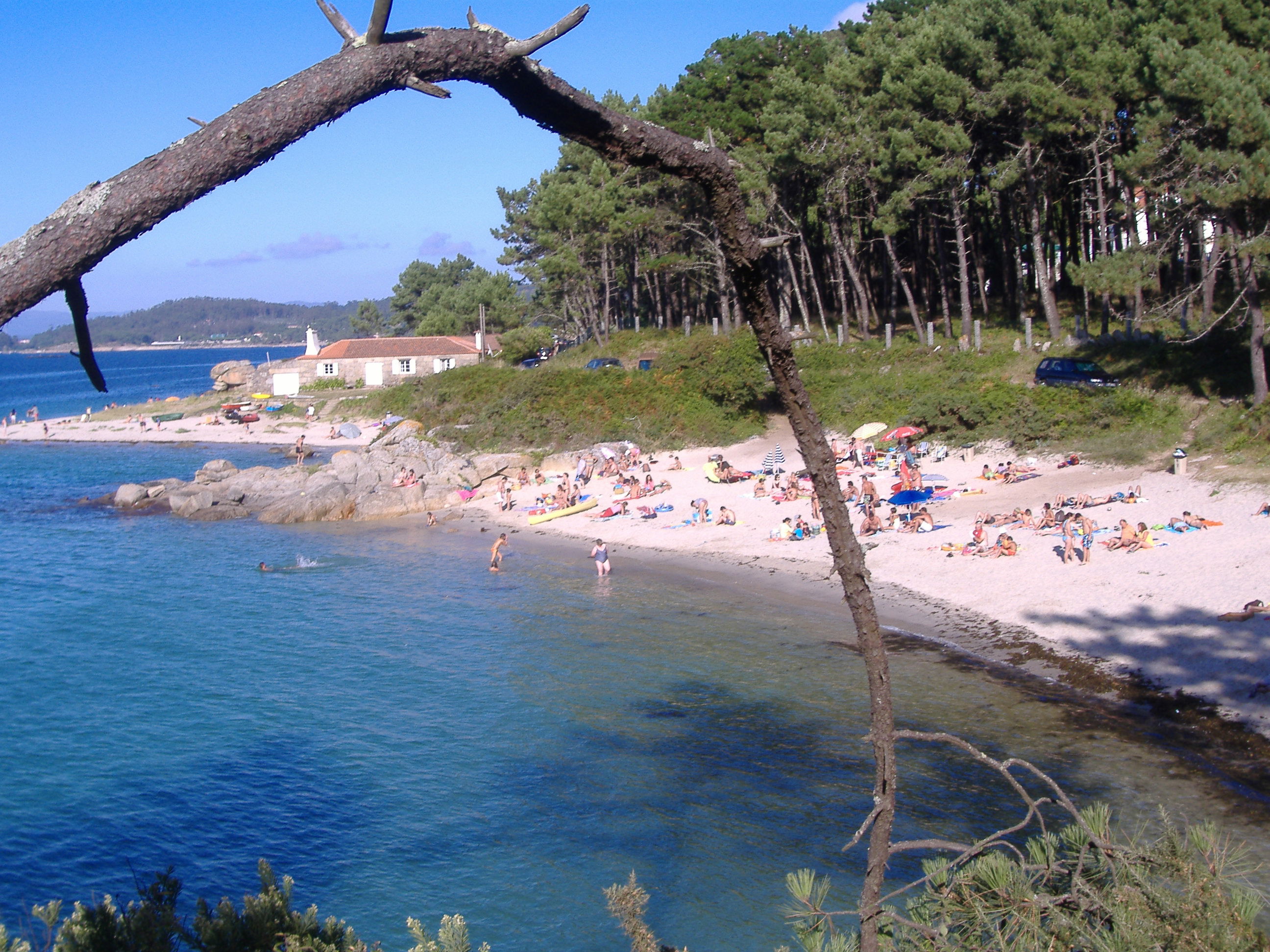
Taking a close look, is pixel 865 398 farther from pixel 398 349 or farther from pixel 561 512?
pixel 398 349

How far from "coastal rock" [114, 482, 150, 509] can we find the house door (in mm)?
33652

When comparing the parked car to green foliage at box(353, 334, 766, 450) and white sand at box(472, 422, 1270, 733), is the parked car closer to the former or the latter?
white sand at box(472, 422, 1270, 733)

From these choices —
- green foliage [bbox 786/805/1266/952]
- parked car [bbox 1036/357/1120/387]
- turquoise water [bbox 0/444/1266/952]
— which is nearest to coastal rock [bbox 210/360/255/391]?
turquoise water [bbox 0/444/1266/952]

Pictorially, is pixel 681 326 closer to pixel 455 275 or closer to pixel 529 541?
pixel 529 541

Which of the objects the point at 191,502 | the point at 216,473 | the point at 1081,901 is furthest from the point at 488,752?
the point at 216,473

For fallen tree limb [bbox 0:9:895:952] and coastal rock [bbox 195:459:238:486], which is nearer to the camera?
fallen tree limb [bbox 0:9:895:952]

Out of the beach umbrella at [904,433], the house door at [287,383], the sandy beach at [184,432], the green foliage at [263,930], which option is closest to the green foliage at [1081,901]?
the green foliage at [263,930]

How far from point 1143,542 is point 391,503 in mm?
24950

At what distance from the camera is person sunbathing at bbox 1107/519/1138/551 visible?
20.0 meters

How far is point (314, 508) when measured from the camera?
115 ft

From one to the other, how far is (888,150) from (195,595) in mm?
30023

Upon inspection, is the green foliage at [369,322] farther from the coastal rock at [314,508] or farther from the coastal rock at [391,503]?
the coastal rock at [391,503]

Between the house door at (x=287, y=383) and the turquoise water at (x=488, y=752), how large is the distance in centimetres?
4761

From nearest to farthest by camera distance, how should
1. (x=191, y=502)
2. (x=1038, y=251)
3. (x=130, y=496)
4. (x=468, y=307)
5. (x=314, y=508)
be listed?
1. (x=314, y=508)
2. (x=1038, y=251)
3. (x=191, y=502)
4. (x=130, y=496)
5. (x=468, y=307)
